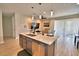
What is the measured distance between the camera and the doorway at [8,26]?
146 centimetres

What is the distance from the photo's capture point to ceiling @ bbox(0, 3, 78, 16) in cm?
132

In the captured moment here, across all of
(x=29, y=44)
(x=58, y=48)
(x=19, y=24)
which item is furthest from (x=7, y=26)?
(x=58, y=48)

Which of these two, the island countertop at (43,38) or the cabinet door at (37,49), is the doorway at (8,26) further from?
the cabinet door at (37,49)

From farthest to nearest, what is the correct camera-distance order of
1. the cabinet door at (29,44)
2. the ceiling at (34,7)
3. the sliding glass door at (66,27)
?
the cabinet door at (29,44) → the sliding glass door at (66,27) → the ceiling at (34,7)

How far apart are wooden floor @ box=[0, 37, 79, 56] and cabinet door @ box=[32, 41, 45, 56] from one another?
0.24m

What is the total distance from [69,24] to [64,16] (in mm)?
164

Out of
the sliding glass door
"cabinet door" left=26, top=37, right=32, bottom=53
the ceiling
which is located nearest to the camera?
the ceiling

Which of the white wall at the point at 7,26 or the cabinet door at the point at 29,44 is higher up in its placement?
the white wall at the point at 7,26

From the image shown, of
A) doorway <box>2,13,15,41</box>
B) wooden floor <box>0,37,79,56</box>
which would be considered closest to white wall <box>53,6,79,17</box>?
wooden floor <box>0,37,79,56</box>

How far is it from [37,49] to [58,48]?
14.1 inches

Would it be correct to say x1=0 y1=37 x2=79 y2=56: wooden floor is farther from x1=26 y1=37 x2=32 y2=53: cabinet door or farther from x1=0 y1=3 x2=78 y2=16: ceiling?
x1=0 y1=3 x2=78 y2=16: ceiling

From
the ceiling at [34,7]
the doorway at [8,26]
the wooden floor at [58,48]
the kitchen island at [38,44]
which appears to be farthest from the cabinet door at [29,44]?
the ceiling at [34,7]

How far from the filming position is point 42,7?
136 centimetres

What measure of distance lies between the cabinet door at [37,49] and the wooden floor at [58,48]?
239 millimetres
